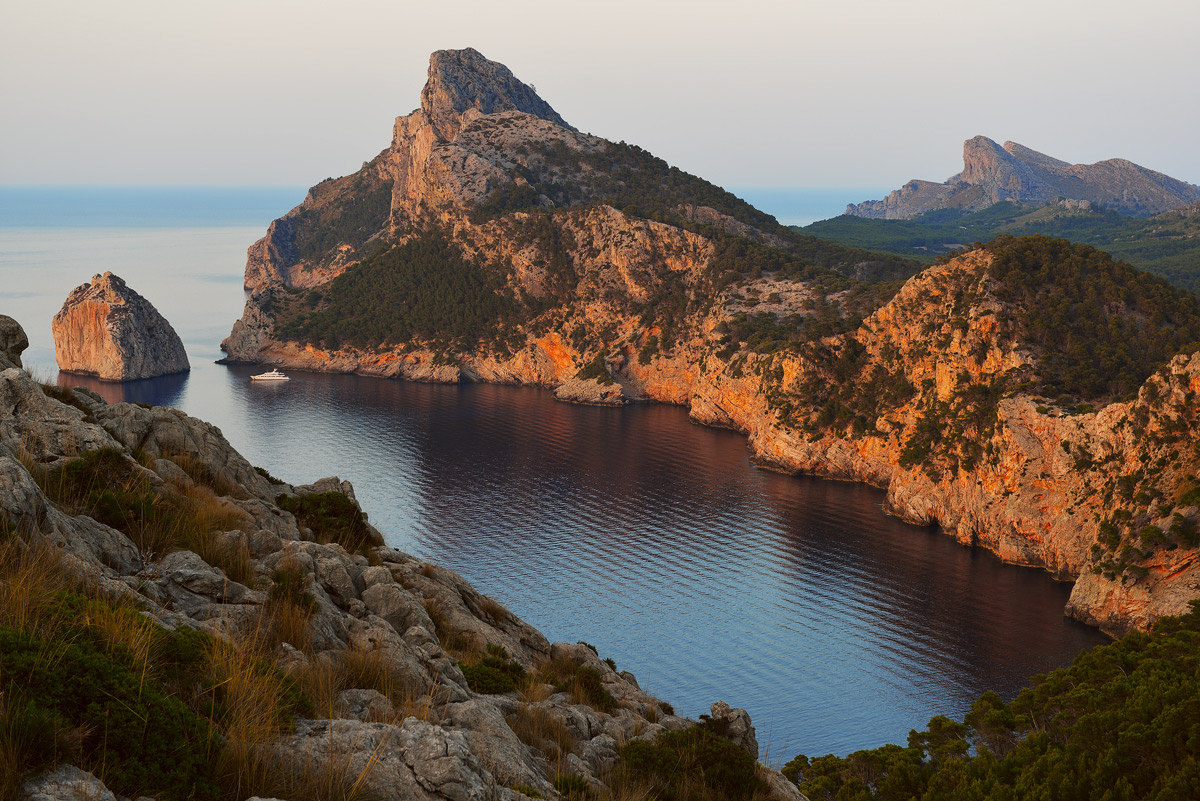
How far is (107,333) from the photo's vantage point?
13500cm

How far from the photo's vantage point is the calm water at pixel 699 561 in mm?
50938

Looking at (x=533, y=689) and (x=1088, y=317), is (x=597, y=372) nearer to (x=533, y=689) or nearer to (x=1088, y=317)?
(x=1088, y=317)

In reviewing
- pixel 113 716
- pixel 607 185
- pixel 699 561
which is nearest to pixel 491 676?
pixel 113 716

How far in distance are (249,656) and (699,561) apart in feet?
199

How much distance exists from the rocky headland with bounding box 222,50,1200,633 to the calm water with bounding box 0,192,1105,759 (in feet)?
16.2

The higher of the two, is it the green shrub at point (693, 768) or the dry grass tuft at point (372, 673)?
the dry grass tuft at point (372, 673)

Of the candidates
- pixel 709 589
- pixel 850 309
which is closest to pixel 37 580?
pixel 709 589

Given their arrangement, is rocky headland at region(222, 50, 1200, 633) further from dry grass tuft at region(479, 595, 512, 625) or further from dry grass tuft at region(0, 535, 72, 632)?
dry grass tuft at region(0, 535, 72, 632)

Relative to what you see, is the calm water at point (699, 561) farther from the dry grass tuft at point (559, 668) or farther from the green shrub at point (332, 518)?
the green shrub at point (332, 518)

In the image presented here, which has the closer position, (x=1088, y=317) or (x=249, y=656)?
(x=249, y=656)

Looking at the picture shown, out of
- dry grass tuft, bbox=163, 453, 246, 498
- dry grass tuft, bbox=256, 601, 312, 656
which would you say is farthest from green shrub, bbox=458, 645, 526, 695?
dry grass tuft, bbox=163, 453, 246, 498

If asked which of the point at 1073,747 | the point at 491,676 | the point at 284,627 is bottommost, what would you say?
the point at 1073,747

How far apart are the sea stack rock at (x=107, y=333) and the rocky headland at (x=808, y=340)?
703 inches

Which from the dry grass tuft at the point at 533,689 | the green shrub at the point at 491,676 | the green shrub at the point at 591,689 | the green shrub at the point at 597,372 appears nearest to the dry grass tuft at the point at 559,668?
the green shrub at the point at 591,689
